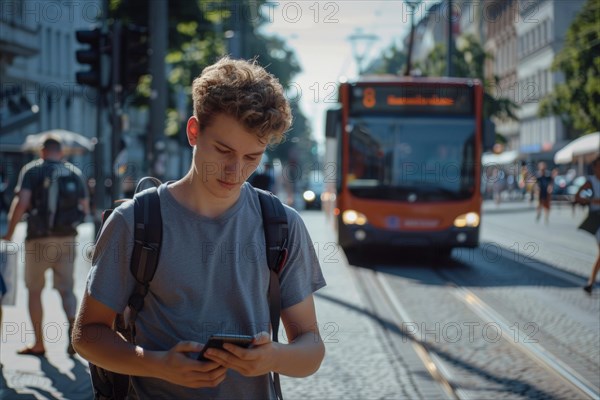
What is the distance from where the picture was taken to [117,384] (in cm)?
306

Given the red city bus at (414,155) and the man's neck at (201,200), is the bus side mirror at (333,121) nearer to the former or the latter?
the red city bus at (414,155)

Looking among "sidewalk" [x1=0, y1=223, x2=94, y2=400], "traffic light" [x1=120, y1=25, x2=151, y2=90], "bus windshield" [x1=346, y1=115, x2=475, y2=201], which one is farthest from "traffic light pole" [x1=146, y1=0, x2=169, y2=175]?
"sidewalk" [x1=0, y1=223, x2=94, y2=400]

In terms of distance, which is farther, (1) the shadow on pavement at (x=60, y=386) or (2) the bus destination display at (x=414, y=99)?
(2) the bus destination display at (x=414, y=99)

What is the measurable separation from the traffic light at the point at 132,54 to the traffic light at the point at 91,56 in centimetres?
27

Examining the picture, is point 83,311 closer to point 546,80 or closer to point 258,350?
point 258,350

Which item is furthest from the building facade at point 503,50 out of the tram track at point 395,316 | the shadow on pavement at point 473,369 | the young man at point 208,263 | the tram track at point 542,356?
the young man at point 208,263

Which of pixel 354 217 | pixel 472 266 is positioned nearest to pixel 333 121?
pixel 354 217

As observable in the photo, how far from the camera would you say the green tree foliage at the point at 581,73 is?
39.4 metres

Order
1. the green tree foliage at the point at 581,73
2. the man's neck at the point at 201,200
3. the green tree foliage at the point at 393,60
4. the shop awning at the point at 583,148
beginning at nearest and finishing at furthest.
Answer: the man's neck at the point at 201,200, the shop awning at the point at 583,148, the green tree foliage at the point at 581,73, the green tree foliage at the point at 393,60

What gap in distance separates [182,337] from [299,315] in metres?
0.34

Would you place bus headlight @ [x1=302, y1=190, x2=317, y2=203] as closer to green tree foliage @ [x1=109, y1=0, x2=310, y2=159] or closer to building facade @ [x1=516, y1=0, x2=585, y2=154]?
green tree foliage @ [x1=109, y1=0, x2=310, y2=159]

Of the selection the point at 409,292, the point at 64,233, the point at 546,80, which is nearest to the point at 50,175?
the point at 64,233

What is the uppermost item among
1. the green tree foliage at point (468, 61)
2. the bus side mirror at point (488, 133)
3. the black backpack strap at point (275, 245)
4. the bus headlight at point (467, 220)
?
the green tree foliage at point (468, 61)

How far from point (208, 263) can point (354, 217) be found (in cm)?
1489
